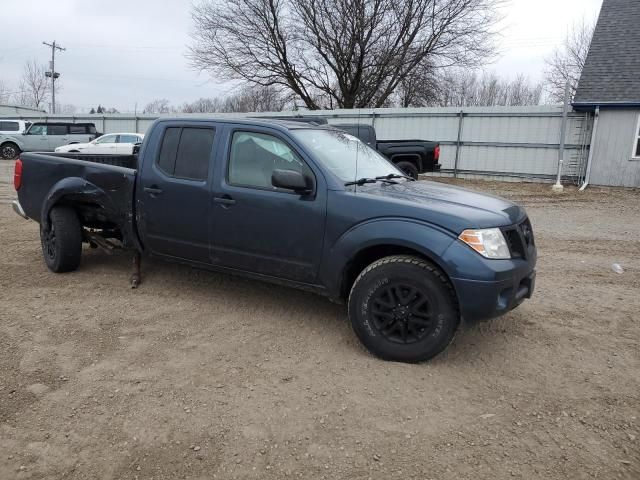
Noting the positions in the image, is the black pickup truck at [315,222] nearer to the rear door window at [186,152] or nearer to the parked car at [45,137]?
the rear door window at [186,152]

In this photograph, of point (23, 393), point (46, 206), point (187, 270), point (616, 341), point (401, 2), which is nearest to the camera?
point (23, 393)

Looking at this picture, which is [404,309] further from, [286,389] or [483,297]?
[286,389]

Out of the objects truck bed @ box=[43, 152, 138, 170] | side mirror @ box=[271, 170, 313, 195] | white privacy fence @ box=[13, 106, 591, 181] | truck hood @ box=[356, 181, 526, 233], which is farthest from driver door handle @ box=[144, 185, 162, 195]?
white privacy fence @ box=[13, 106, 591, 181]

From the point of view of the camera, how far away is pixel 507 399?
10.4 feet

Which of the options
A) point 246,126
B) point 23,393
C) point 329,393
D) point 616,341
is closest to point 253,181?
point 246,126

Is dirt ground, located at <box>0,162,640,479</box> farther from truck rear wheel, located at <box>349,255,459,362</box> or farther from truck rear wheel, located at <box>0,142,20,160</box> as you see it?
truck rear wheel, located at <box>0,142,20,160</box>

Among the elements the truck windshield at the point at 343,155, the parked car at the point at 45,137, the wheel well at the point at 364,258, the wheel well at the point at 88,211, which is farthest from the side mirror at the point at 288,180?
the parked car at the point at 45,137

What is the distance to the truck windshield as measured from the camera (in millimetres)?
4074

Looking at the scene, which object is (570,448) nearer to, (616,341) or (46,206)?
(616,341)

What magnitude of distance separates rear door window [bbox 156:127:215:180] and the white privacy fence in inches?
517

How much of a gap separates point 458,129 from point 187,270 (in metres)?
14.8

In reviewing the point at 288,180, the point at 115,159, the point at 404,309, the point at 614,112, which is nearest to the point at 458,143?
the point at 614,112

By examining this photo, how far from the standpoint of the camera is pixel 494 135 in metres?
17.7

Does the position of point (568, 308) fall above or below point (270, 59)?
below
